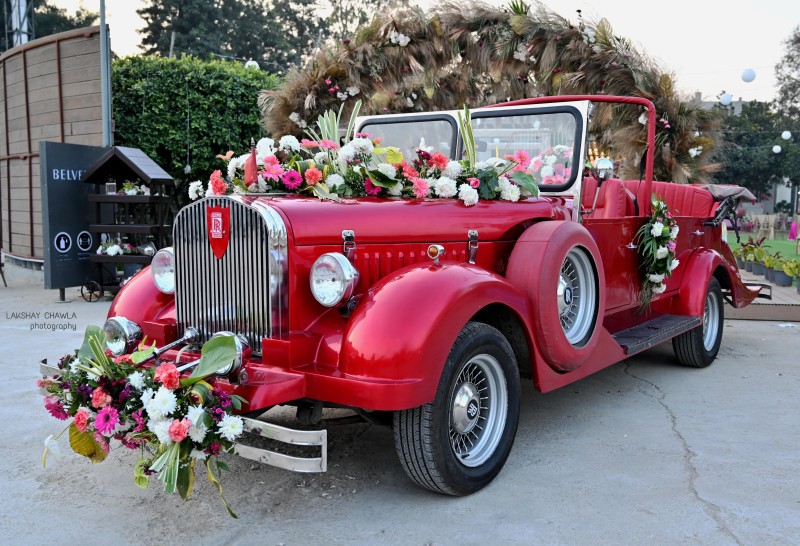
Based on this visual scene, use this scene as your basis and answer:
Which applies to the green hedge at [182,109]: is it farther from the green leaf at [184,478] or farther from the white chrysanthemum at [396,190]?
the green leaf at [184,478]

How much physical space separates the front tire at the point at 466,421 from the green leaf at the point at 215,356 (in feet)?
2.48

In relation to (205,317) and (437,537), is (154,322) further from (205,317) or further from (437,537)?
(437,537)

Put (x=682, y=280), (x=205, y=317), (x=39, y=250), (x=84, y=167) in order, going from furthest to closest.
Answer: (x=39, y=250), (x=84, y=167), (x=682, y=280), (x=205, y=317)

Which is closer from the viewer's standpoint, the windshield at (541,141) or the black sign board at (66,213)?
the windshield at (541,141)

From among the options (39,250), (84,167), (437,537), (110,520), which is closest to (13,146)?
A: (39,250)

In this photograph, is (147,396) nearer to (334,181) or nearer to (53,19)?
(334,181)

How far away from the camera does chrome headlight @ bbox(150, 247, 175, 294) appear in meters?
3.56

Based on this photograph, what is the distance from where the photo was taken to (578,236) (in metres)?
3.72

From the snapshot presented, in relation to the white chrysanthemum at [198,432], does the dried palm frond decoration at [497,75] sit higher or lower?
higher

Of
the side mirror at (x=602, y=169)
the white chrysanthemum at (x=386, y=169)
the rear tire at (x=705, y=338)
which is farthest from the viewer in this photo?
the rear tire at (x=705, y=338)

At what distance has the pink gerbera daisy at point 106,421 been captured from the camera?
8.29 feet

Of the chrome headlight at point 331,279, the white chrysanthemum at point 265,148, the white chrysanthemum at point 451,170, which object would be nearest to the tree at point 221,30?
the white chrysanthemum at point 265,148

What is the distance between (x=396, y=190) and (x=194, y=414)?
1.58m

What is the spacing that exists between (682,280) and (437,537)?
3.67m
